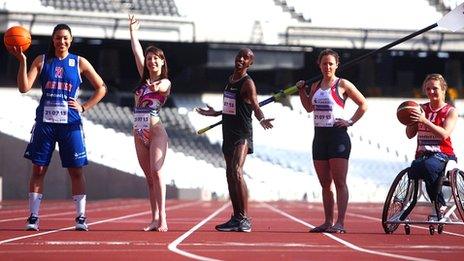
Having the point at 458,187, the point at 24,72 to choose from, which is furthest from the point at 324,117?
the point at 24,72

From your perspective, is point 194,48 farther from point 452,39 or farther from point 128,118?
point 452,39

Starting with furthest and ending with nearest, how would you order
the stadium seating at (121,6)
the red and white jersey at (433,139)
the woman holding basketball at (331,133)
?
the stadium seating at (121,6), the woman holding basketball at (331,133), the red and white jersey at (433,139)

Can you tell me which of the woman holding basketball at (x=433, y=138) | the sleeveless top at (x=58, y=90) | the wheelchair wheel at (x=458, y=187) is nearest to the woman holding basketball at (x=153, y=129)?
the sleeveless top at (x=58, y=90)

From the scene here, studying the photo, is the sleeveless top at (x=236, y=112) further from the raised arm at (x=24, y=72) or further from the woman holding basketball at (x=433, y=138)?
the raised arm at (x=24, y=72)

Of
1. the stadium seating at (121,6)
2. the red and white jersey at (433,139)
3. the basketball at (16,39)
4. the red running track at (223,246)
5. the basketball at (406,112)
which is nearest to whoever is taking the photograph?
the red running track at (223,246)

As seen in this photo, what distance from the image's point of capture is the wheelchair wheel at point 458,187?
324 inches

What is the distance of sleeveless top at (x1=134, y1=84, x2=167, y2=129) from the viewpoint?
8.59 meters

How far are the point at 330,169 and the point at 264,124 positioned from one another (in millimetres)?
805

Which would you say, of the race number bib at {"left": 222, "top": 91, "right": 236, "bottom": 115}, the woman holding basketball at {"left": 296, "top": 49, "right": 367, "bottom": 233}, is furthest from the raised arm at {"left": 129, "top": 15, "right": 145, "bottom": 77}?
the woman holding basketball at {"left": 296, "top": 49, "right": 367, "bottom": 233}

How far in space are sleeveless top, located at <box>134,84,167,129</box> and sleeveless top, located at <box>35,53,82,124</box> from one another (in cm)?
52

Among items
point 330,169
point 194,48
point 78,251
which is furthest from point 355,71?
point 78,251

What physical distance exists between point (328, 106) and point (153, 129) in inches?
61.3

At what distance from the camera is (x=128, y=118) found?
33625mm

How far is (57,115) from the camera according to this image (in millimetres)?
8461
